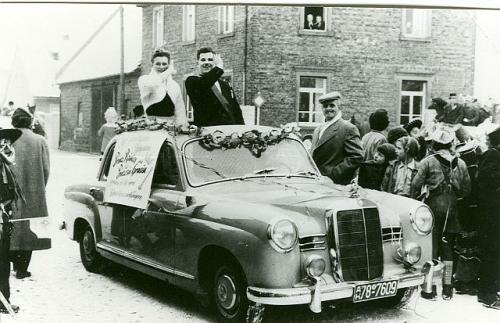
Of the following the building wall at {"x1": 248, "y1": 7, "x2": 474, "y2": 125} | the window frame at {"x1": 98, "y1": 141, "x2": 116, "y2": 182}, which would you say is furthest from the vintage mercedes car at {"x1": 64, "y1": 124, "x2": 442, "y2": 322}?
the building wall at {"x1": 248, "y1": 7, "x2": 474, "y2": 125}

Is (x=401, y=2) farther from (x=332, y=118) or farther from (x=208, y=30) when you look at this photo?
(x=208, y=30)

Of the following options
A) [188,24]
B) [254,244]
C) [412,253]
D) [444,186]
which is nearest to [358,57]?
[444,186]

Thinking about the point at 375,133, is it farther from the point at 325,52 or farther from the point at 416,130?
the point at 325,52

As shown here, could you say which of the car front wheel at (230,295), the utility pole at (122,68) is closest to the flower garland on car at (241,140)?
the car front wheel at (230,295)

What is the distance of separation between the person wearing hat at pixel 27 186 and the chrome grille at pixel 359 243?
233 centimetres

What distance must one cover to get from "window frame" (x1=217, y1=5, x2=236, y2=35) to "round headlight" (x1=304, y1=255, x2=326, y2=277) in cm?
215

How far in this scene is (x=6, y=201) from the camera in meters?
3.95

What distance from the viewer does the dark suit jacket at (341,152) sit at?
4.94 meters

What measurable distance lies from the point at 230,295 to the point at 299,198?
0.75 m

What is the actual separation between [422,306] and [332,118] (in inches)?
71.4

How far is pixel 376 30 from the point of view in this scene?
4.71m

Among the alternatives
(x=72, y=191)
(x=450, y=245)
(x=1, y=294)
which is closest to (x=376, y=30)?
(x=450, y=245)

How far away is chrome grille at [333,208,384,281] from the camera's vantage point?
3414 mm

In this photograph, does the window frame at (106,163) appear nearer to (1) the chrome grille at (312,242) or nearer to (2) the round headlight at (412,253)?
(1) the chrome grille at (312,242)
